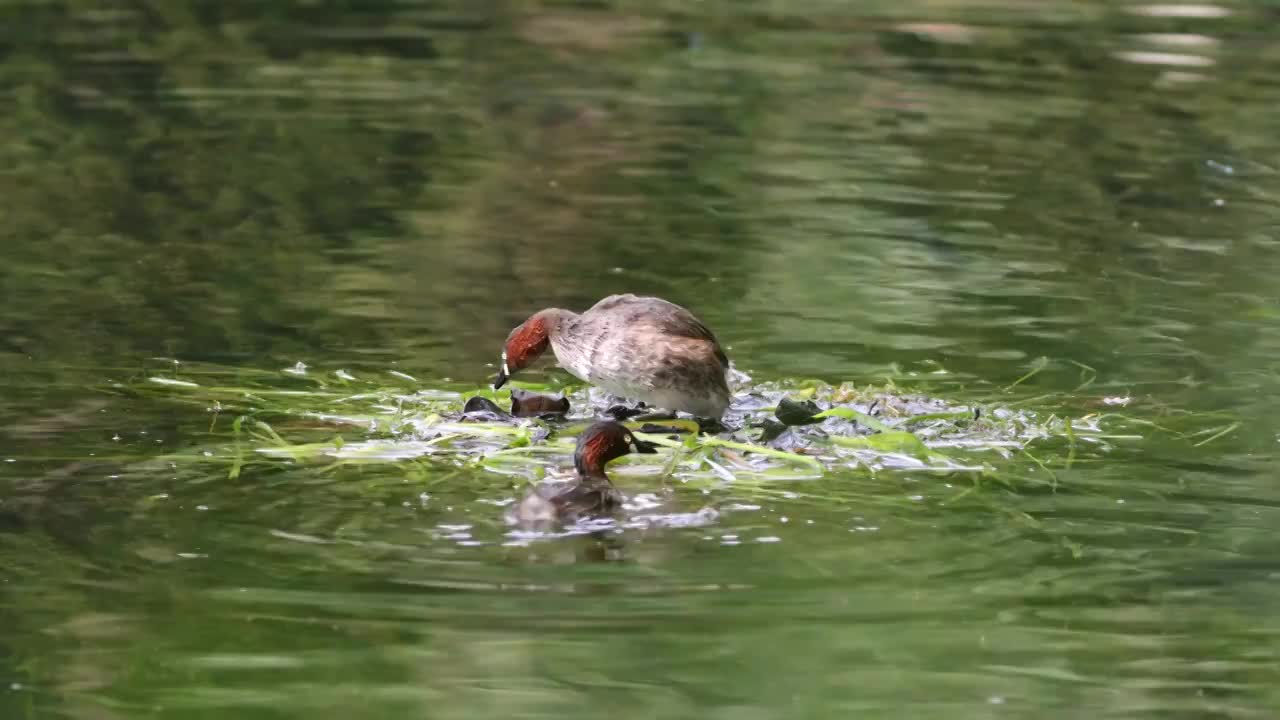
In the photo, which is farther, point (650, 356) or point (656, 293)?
point (656, 293)

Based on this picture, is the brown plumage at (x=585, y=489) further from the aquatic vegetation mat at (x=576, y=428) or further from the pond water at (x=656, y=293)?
the aquatic vegetation mat at (x=576, y=428)

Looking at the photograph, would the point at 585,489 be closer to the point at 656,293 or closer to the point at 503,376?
the point at 503,376

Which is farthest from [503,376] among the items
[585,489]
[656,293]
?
[656,293]

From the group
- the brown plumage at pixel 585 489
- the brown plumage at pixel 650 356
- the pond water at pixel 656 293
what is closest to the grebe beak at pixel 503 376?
the brown plumage at pixel 650 356

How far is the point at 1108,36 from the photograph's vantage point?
27047 millimetres

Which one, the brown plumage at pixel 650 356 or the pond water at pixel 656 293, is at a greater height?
the brown plumage at pixel 650 356

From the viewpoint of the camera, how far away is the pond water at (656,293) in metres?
6.82

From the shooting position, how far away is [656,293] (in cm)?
1309

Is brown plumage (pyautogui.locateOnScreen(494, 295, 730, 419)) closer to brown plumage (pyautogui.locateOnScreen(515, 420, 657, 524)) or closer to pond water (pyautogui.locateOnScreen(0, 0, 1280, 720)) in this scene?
brown plumage (pyautogui.locateOnScreen(515, 420, 657, 524))

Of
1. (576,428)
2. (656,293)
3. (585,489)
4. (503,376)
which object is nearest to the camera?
(585,489)

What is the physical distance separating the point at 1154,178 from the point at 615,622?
1149 centimetres

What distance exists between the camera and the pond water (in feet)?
22.4

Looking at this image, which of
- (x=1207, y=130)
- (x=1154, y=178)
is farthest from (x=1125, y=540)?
(x=1207, y=130)

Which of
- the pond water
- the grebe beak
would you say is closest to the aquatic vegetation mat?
the grebe beak
